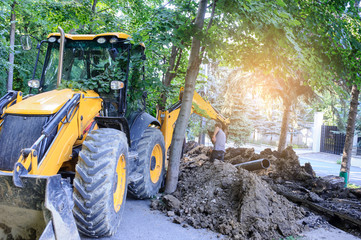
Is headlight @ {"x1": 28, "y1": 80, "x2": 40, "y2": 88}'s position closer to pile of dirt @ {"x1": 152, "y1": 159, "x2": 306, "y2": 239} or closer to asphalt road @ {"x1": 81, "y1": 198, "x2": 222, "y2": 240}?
asphalt road @ {"x1": 81, "y1": 198, "x2": 222, "y2": 240}

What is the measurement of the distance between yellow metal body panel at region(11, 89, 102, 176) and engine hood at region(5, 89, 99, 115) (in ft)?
0.27

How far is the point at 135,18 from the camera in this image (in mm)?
11797

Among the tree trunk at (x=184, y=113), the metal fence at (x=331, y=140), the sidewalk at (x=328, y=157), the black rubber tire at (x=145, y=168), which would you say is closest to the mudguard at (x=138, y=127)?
the black rubber tire at (x=145, y=168)

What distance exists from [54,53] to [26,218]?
3.34 metres

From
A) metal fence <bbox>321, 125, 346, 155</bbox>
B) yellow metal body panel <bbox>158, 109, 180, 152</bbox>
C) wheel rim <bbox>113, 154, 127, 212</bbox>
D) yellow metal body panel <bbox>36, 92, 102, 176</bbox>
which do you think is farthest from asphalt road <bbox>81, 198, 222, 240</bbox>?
metal fence <bbox>321, 125, 346, 155</bbox>

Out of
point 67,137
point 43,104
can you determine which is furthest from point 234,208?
point 43,104

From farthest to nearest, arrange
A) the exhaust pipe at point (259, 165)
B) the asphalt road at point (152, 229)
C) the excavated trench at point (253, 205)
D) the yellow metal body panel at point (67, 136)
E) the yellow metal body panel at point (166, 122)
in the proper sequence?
1. the exhaust pipe at point (259, 165)
2. the yellow metal body panel at point (166, 122)
3. the excavated trench at point (253, 205)
4. the asphalt road at point (152, 229)
5. the yellow metal body panel at point (67, 136)

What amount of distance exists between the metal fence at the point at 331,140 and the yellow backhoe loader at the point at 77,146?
71.2 feet

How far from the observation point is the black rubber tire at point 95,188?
334 centimetres

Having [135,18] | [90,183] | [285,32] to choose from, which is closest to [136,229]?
[90,183]

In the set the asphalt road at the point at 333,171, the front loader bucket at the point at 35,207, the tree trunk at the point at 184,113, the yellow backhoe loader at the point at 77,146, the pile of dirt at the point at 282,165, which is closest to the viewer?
the front loader bucket at the point at 35,207

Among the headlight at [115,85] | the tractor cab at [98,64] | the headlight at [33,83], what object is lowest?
the headlight at [33,83]

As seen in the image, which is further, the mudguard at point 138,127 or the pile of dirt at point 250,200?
the mudguard at point 138,127

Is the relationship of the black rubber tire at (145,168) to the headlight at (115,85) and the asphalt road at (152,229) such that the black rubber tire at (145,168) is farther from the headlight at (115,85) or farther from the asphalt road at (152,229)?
the headlight at (115,85)
